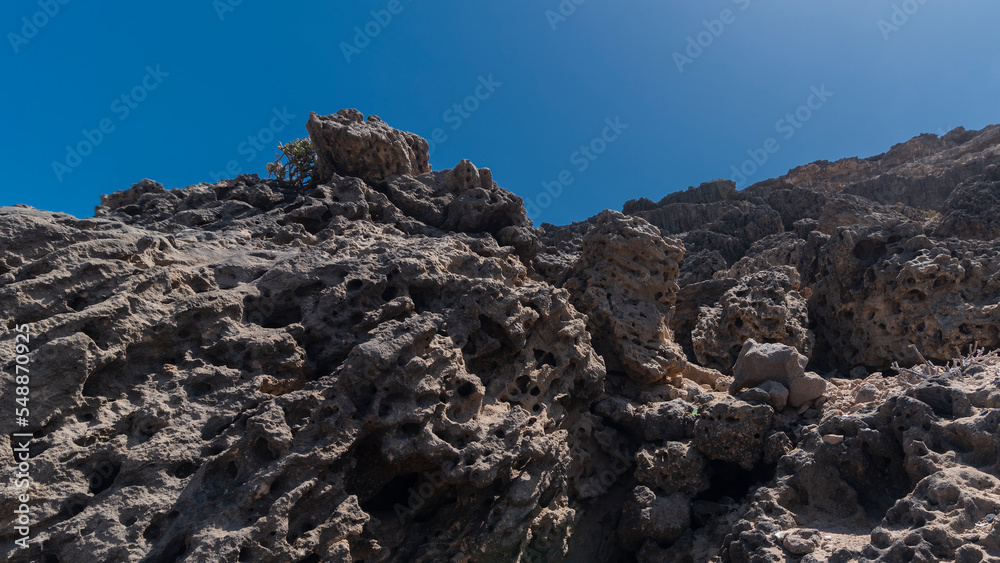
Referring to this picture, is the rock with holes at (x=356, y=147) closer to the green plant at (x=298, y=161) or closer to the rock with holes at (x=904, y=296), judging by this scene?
the green plant at (x=298, y=161)

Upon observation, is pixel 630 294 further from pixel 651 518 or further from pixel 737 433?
pixel 651 518

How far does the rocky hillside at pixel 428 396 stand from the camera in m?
5.30

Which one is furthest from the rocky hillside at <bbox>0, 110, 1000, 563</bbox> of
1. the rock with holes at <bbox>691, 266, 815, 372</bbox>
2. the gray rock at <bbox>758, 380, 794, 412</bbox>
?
the rock with holes at <bbox>691, 266, 815, 372</bbox>

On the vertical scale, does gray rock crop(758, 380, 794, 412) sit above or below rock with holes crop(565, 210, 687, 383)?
below

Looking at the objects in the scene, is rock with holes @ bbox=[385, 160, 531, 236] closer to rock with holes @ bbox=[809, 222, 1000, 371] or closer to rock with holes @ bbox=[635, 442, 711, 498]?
rock with holes @ bbox=[635, 442, 711, 498]

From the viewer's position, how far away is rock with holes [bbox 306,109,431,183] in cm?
1070

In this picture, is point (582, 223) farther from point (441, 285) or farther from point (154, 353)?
point (154, 353)

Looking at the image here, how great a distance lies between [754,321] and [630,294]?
3551 mm

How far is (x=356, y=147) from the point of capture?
10.8 m

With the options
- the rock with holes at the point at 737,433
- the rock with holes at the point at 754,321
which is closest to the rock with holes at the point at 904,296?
the rock with holes at the point at 754,321

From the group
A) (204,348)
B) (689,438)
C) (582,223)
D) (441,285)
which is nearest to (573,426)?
(689,438)

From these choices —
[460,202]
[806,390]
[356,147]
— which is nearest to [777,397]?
[806,390]

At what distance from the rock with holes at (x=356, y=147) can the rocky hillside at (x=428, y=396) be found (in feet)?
0.17

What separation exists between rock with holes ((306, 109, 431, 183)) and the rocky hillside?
0.05 meters
